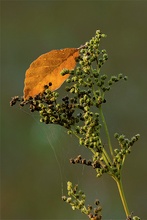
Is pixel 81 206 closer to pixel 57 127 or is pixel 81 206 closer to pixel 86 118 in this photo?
pixel 86 118

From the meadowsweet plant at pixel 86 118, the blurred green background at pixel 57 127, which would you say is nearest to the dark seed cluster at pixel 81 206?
the meadowsweet plant at pixel 86 118

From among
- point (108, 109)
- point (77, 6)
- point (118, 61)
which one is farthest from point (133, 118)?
point (77, 6)

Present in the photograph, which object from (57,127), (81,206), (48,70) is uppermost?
(57,127)

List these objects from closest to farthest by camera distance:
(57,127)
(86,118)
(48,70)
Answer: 1. (86,118)
2. (48,70)
3. (57,127)

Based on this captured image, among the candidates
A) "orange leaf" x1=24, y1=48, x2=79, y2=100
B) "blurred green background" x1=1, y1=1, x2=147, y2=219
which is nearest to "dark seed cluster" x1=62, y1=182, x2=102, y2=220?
"orange leaf" x1=24, y1=48, x2=79, y2=100

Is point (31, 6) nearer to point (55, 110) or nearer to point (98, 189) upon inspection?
point (98, 189)

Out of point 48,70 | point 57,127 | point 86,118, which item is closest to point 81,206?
point 86,118
